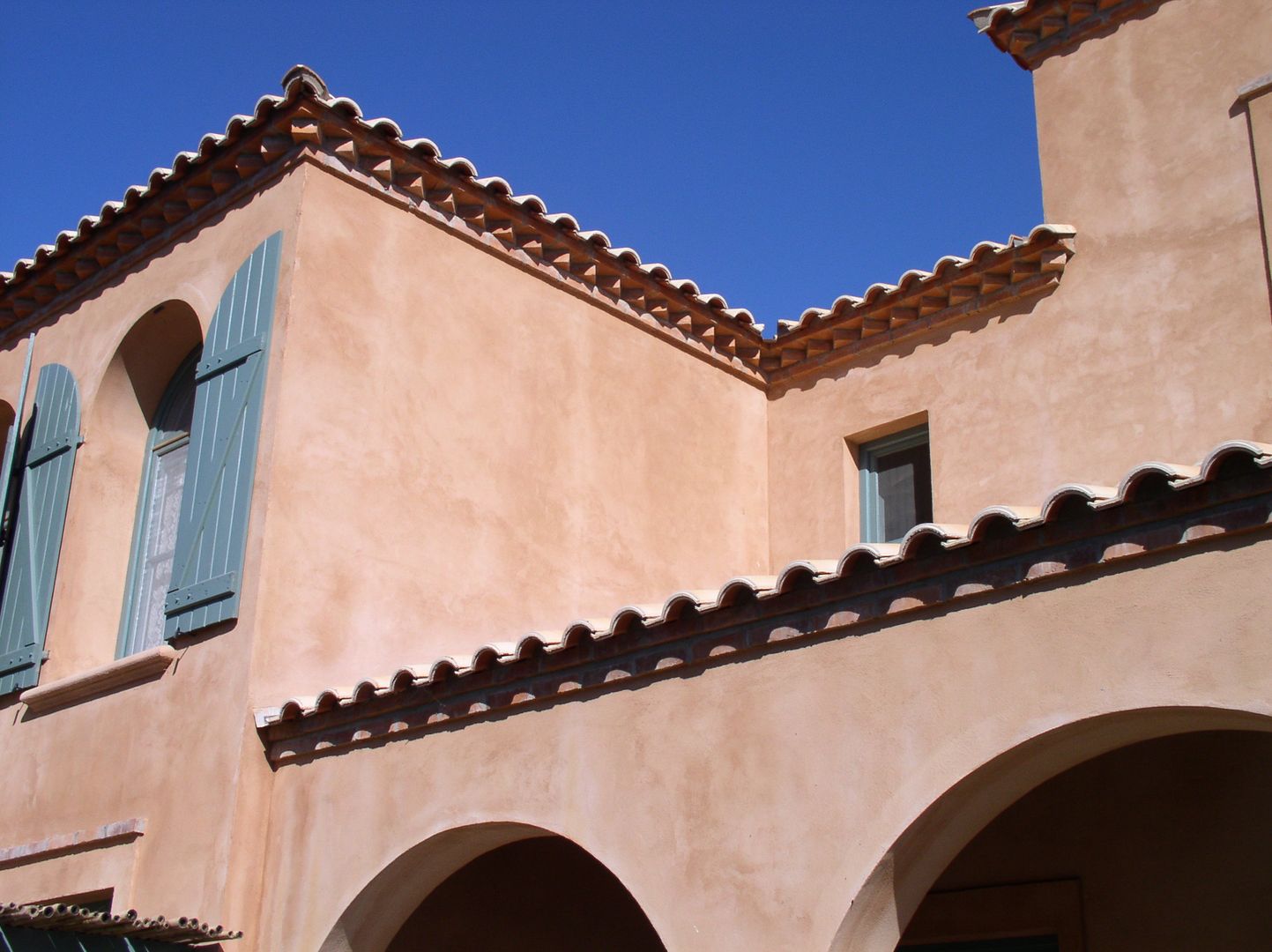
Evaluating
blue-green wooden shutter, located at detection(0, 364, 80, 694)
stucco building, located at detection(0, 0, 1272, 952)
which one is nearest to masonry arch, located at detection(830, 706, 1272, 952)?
stucco building, located at detection(0, 0, 1272, 952)

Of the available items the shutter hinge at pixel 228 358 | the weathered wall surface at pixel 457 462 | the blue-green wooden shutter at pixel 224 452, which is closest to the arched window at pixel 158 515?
the shutter hinge at pixel 228 358

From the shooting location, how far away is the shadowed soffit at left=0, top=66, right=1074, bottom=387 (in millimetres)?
9086

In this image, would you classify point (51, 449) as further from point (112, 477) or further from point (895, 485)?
point (895, 485)

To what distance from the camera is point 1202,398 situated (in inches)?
326

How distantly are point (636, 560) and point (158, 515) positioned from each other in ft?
10.5

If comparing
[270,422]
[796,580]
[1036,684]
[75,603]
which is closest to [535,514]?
[270,422]

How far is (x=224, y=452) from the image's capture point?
28.6 ft

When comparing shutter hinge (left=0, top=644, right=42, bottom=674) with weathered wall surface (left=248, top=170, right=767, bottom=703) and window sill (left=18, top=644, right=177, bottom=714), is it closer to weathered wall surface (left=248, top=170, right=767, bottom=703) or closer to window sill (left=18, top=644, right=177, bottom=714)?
window sill (left=18, top=644, right=177, bottom=714)

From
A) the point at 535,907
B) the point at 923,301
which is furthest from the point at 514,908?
the point at 923,301

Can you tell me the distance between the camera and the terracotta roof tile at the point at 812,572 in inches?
190

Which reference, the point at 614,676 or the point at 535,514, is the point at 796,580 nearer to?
the point at 614,676

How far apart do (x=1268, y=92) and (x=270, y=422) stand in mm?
5964

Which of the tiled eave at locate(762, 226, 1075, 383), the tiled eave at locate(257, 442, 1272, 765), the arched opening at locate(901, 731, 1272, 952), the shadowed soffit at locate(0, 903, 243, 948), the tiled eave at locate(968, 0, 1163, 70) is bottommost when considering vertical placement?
the shadowed soffit at locate(0, 903, 243, 948)

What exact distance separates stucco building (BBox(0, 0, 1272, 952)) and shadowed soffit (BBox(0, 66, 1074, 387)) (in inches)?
1.2
